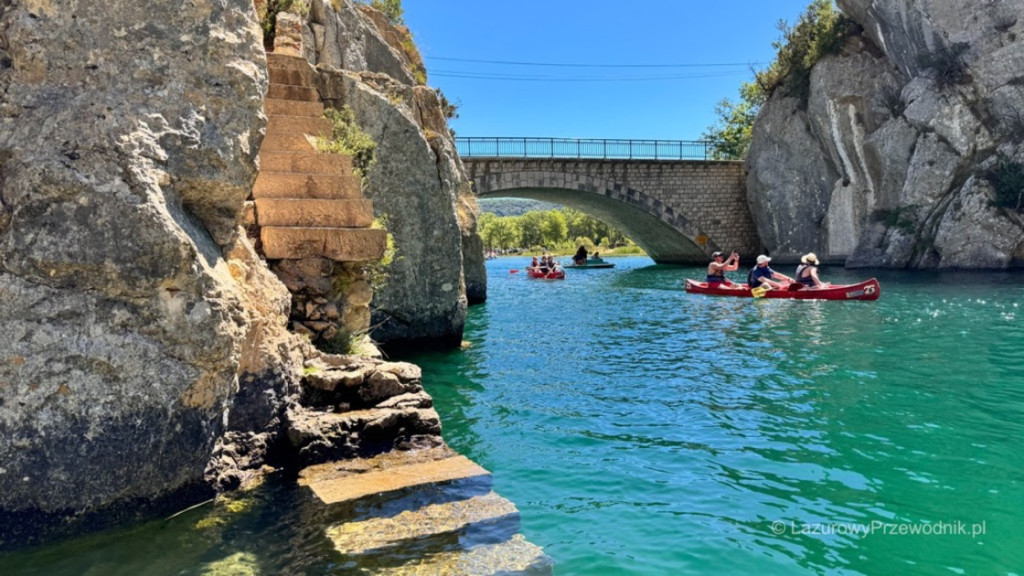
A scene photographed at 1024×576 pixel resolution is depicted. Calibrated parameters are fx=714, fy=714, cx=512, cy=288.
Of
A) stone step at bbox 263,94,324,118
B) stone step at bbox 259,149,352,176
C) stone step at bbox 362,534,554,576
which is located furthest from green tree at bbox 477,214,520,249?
stone step at bbox 362,534,554,576

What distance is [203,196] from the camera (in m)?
4.60

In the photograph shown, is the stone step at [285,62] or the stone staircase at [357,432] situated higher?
the stone step at [285,62]

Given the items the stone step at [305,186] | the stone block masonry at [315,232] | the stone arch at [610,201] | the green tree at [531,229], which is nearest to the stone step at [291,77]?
the stone block masonry at [315,232]

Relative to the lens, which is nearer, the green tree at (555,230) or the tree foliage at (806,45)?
the tree foliage at (806,45)

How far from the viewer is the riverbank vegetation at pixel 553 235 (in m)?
91.6

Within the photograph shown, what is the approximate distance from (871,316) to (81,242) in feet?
52.5

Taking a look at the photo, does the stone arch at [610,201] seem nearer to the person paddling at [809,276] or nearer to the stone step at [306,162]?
the person paddling at [809,276]

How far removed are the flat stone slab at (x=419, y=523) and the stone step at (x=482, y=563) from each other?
0.23 meters

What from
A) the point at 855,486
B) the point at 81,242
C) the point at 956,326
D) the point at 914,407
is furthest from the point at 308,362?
the point at 956,326

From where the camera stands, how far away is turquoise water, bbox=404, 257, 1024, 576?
4.67 metres

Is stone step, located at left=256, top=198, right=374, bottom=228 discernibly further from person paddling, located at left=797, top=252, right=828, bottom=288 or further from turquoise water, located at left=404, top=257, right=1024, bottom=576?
person paddling, located at left=797, top=252, right=828, bottom=288

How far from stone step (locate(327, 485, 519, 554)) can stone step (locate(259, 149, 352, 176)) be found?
13.4 feet

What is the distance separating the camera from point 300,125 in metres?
8.38

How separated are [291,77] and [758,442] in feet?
23.5
